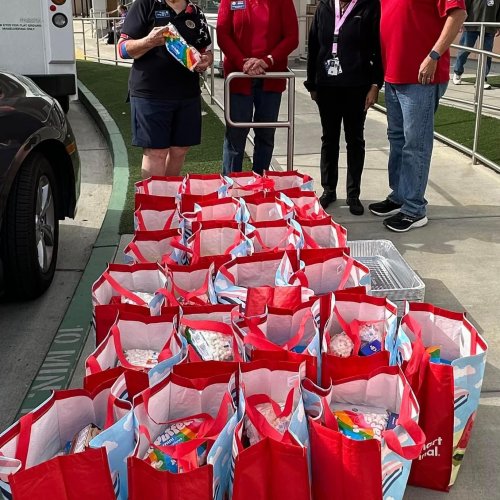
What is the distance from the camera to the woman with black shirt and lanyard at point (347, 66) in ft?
16.5

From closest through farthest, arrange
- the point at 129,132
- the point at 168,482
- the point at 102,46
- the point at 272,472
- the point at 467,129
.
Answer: the point at 168,482
the point at 272,472
the point at 467,129
the point at 129,132
the point at 102,46

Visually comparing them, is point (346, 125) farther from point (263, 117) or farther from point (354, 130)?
point (263, 117)

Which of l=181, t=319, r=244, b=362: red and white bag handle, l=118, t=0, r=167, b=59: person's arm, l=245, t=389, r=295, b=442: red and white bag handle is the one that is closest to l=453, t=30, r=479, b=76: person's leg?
l=118, t=0, r=167, b=59: person's arm

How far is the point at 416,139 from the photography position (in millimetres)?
4895

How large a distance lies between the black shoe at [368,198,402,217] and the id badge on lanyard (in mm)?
999

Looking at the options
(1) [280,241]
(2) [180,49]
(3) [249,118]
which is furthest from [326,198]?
(1) [280,241]

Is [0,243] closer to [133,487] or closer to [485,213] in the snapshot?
[133,487]

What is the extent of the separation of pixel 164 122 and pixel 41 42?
13.6 feet

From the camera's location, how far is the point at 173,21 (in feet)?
14.6

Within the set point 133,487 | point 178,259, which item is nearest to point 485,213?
point 178,259

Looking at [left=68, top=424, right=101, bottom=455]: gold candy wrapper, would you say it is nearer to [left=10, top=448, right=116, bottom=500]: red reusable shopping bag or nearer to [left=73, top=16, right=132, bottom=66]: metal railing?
[left=10, top=448, right=116, bottom=500]: red reusable shopping bag

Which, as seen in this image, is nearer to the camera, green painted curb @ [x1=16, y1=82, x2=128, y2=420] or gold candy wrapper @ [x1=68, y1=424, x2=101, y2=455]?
gold candy wrapper @ [x1=68, y1=424, x2=101, y2=455]

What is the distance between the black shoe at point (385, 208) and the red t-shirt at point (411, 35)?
97cm

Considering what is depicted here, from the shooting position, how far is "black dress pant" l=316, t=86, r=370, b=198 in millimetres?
5191
